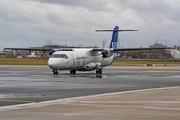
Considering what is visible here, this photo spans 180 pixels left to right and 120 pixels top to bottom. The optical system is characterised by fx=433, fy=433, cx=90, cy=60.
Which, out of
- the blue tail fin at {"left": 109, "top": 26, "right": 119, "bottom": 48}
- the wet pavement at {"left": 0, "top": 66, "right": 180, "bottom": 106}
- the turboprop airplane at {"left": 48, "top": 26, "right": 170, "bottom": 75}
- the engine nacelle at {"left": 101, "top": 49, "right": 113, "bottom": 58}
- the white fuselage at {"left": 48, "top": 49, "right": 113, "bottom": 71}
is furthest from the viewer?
the blue tail fin at {"left": 109, "top": 26, "right": 119, "bottom": 48}

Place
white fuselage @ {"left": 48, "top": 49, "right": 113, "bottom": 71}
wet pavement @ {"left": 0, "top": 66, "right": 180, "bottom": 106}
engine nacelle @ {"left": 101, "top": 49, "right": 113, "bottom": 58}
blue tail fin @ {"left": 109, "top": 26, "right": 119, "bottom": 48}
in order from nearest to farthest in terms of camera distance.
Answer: wet pavement @ {"left": 0, "top": 66, "right": 180, "bottom": 106} < white fuselage @ {"left": 48, "top": 49, "right": 113, "bottom": 71} < engine nacelle @ {"left": 101, "top": 49, "right": 113, "bottom": 58} < blue tail fin @ {"left": 109, "top": 26, "right": 119, "bottom": 48}

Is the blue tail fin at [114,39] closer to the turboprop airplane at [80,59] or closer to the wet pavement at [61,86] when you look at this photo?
the turboprop airplane at [80,59]

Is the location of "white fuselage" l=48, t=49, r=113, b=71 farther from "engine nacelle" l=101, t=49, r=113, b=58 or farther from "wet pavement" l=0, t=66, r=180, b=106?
"wet pavement" l=0, t=66, r=180, b=106

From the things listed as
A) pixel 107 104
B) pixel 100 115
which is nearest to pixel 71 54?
pixel 107 104

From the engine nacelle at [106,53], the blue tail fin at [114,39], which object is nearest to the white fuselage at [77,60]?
→ the engine nacelle at [106,53]

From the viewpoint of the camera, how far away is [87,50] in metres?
50.3

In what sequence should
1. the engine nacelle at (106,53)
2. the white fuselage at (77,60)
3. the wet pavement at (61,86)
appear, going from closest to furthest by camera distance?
1. the wet pavement at (61,86)
2. the white fuselage at (77,60)
3. the engine nacelle at (106,53)

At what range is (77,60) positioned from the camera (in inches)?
1829

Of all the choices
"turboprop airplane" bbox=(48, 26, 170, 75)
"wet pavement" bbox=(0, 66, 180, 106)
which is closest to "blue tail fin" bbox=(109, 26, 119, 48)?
"turboprop airplane" bbox=(48, 26, 170, 75)

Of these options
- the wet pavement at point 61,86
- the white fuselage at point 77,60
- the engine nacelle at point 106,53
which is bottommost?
the wet pavement at point 61,86

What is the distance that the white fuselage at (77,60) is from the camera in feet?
141

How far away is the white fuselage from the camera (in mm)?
42938

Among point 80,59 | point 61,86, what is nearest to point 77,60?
point 80,59

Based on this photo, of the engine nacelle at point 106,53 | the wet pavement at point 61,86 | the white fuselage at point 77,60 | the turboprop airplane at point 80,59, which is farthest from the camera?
the engine nacelle at point 106,53
